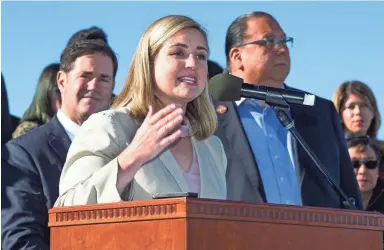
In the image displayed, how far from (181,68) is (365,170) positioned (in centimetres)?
350

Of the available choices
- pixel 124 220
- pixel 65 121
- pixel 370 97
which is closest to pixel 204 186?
pixel 124 220

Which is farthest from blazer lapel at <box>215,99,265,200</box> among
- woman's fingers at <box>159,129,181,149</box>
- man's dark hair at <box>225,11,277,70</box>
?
woman's fingers at <box>159,129,181,149</box>

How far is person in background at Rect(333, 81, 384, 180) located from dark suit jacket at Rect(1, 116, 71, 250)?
305 cm

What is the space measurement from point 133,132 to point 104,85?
7.09ft

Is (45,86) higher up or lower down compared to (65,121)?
higher up

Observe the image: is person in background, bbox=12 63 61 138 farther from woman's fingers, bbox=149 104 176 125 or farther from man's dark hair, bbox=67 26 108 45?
woman's fingers, bbox=149 104 176 125

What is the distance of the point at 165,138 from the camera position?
3383mm

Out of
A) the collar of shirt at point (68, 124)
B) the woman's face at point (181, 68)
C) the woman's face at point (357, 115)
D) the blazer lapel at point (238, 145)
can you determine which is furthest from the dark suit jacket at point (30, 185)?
the woman's face at point (357, 115)

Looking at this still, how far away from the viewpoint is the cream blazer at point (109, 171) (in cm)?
354

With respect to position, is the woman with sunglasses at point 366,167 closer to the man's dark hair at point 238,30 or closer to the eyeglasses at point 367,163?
the eyeglasses at point 367,163

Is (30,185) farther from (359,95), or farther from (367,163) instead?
(359,95)

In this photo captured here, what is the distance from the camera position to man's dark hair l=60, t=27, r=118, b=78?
6.03 m

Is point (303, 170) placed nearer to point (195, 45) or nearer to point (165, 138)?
point (195, 45)

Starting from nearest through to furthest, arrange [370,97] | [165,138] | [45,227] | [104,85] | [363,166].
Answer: [165,138], [45,227], [104,85], [363,166], [370,97]
